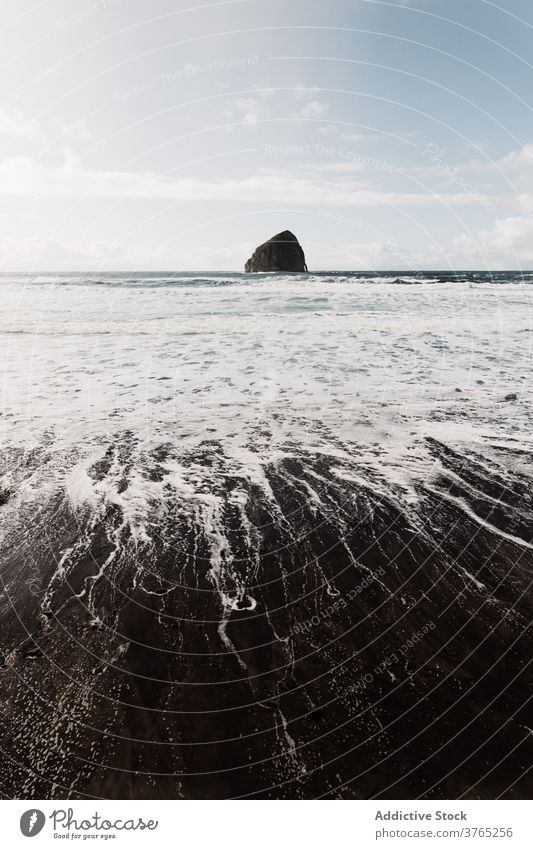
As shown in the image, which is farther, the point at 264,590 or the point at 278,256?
the point at 278,256

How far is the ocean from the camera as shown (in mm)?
2807

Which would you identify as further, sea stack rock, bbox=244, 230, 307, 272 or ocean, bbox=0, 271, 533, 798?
sea stack rock, bbox=244, 230, 307, 272

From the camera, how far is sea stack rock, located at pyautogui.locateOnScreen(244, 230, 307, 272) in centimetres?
6688

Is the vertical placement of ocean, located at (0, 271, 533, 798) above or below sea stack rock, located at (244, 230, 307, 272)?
below

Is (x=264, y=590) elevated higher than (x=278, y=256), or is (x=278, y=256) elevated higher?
(x=278, y=256)

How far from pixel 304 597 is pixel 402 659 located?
104 cm

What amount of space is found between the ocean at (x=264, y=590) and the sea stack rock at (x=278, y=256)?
62420 millimetres

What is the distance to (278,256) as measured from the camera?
6712 cm

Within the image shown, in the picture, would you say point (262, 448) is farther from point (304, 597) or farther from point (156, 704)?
point (156, 704)

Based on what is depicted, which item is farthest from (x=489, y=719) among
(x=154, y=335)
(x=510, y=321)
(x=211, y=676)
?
(x=510, y=321)

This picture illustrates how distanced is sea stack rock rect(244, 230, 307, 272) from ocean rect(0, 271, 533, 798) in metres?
62.4

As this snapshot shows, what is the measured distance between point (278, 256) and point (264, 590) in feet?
228

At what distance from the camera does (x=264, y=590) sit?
4215 mm

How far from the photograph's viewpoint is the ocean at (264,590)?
281 cm
